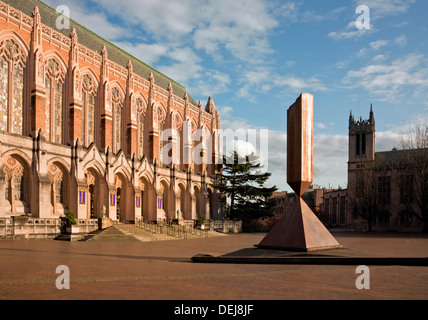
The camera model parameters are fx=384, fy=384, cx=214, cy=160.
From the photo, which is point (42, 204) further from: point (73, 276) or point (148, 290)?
point (148, 290)

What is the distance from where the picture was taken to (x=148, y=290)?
775cm

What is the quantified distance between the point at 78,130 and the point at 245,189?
2558 cm

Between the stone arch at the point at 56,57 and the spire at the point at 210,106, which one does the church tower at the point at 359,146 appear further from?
the stone arch at the point at 56,57

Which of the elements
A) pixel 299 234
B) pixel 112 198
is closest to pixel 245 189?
pixel 112 198

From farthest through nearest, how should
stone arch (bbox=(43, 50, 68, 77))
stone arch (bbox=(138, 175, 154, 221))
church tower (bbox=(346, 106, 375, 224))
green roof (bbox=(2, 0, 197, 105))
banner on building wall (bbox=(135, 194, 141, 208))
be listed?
church tower (bbox=(346, 106, 375, 224)) → stone arch (bbox=(138, 175, 154, 221)) → banner on building wall (bbox=(135, 194, 141, 208)) → green roof (bbox=(2, 0, 197, 105)) → stone arch (bbox=(43, 50, 68, 77))

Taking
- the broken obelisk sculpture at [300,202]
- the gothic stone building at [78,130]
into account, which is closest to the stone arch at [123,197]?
the gothic stone building at [78,130]

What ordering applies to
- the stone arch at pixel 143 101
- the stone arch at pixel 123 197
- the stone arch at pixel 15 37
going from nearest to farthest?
the stone arch at pixel 15 37 < the stone arch at pixel 123 197 < the stone arch at pixel 143 101

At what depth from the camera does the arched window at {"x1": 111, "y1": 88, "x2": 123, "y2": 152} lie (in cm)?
4303

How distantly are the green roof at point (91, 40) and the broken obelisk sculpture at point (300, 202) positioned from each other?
3040cm

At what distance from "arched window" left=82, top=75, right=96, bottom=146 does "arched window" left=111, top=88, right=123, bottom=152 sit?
3.26 metres

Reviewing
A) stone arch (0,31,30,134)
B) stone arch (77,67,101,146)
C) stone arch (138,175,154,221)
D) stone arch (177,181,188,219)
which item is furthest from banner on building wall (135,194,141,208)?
stone arch (0,31,30,134)

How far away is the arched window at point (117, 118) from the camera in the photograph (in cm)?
4303

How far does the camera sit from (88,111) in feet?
130

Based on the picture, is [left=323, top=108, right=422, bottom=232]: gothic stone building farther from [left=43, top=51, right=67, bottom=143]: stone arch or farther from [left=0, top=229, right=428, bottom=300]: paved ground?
[left=0, top=229, right=428, bottom=300]: paved ground
